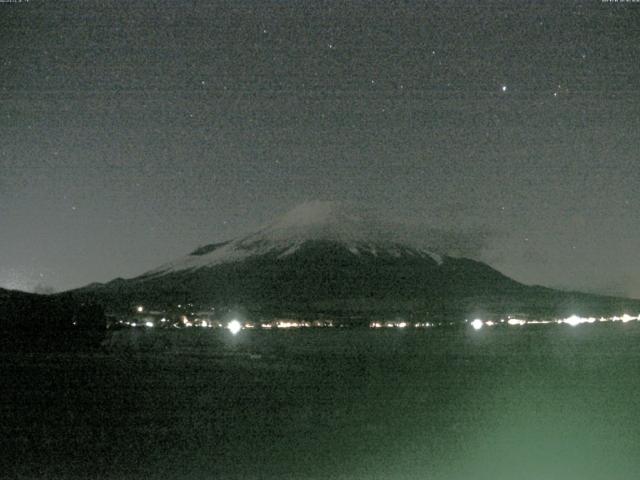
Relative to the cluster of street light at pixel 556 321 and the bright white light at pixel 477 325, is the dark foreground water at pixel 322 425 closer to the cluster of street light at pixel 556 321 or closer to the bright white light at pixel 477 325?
the bright white light at pixel 477 325

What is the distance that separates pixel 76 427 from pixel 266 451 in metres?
4.44

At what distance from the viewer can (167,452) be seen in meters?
12.7

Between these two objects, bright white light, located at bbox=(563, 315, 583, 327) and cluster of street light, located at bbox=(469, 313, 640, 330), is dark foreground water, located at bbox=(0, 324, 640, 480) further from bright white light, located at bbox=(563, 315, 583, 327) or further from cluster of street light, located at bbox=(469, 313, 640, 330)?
bright white light, located at bbox=(563, 315, 583, 327)

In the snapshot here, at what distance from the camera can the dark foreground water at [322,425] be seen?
11.4 metres

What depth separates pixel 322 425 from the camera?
15594mm

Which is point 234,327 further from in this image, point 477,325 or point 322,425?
point 322,425

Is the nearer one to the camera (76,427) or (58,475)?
(58,475)

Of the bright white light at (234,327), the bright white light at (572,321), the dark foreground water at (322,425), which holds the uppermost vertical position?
the bright white light at (234,327)

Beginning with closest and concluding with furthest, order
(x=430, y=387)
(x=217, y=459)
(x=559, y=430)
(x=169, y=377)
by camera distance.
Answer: (x=217, y=459)
(x=559, y=430)
(x=430, y=387)
(x=169, y=377)

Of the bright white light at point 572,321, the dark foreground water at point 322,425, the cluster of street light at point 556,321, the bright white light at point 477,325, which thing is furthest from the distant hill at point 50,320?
the bright white light at point 572,321

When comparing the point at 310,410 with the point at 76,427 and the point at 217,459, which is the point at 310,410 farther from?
the point at 217,459

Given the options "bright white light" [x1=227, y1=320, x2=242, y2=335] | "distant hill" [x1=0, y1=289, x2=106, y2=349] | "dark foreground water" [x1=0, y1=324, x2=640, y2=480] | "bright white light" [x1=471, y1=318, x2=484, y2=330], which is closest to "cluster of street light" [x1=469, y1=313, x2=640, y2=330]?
"bright white light" [x1=471, y1=318, x2=484, y2=330]

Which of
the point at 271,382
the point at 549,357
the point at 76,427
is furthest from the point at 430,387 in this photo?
the point at 549,357

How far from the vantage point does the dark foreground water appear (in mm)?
11367
